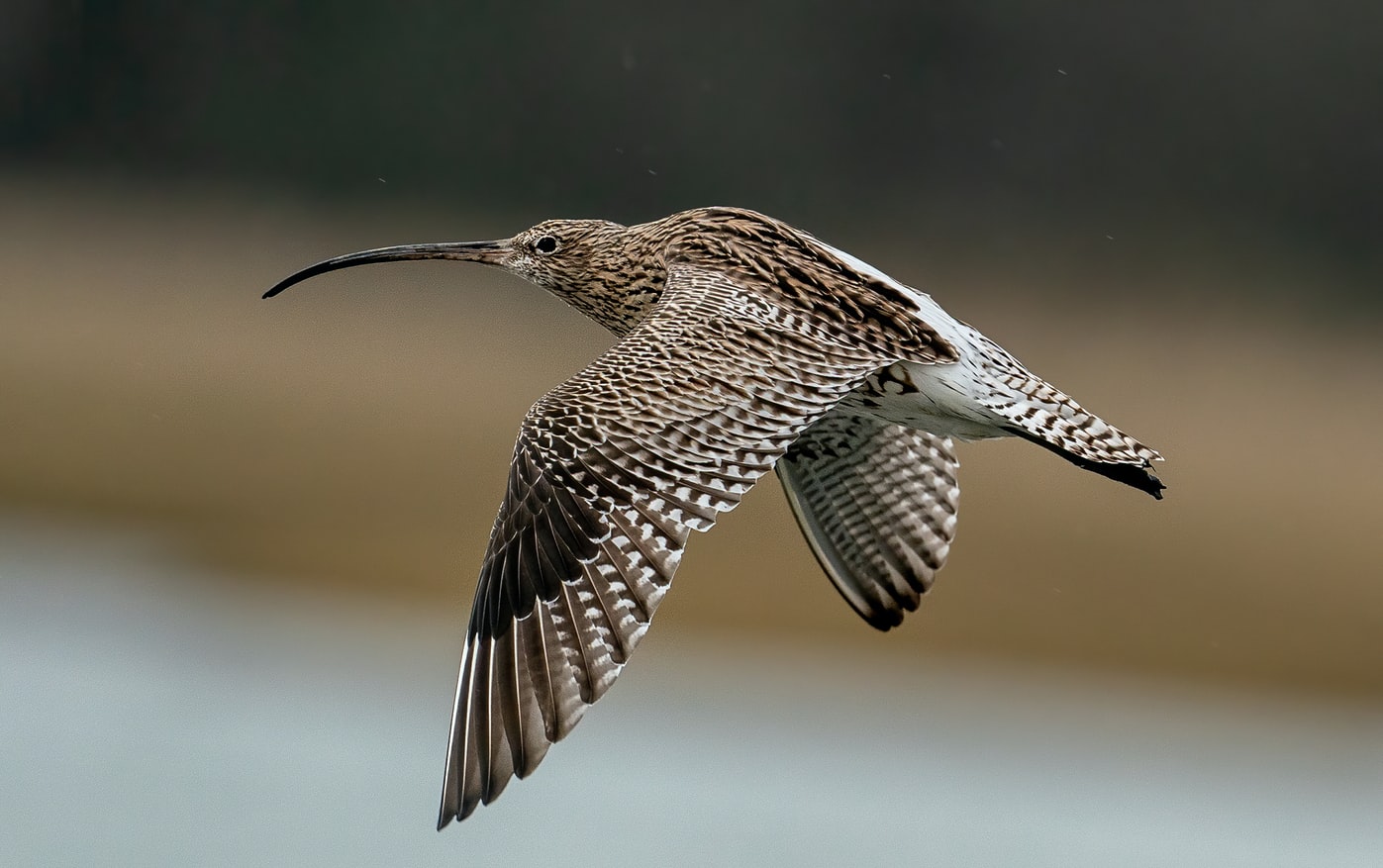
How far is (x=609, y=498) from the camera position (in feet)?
18.2

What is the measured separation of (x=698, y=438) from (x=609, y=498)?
0.34m

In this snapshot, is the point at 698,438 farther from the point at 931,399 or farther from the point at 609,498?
the point at 931,399

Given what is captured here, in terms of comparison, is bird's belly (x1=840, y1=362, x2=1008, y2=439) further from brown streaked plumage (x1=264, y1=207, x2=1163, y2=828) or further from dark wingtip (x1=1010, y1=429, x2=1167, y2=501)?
dark wingtip (x1=1010, y1=429, x2=1167, y2=501)

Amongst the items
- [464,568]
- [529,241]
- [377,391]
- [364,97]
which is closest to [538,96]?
[364,97]

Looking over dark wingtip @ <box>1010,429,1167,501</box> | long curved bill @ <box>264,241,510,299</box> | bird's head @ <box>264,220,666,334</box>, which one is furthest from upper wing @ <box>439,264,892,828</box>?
long curved bill @ <box>264,241,510,299</box>

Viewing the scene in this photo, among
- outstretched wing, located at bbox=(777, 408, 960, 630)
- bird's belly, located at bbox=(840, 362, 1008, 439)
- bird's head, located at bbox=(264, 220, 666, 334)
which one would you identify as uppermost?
bird's belly, located at bbox=(840, 362, 1008, 439)

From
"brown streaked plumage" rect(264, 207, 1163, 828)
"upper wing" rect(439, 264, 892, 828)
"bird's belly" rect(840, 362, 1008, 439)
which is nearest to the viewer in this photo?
"upper wing" rect(439, 264, 892, 828)

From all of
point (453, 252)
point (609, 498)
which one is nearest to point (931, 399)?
point (609, 498)

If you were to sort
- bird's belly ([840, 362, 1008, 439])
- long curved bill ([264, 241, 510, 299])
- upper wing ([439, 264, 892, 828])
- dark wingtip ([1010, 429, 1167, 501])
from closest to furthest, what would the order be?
upper wing ([439, 264, 892, 828]), dark wingtip ([1010, 429, 1167, 501]), bird's belly ([840, 362, 1008, 439]), long curved bill ([264, 241, 510, 299])

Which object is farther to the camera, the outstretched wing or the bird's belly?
the outstretched wing

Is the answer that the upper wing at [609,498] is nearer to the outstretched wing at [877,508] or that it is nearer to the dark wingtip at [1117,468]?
the dark wingtip at [1117,468]

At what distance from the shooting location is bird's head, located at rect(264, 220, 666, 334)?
7191 millimetres

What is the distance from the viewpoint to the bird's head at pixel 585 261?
7.19 metres

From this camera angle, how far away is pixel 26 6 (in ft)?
72.6
